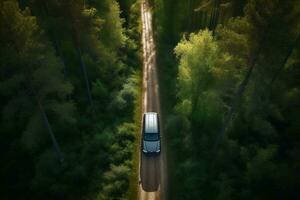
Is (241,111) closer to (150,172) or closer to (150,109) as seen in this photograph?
(150,172)

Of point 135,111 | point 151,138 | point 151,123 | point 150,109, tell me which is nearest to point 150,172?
point 151,138

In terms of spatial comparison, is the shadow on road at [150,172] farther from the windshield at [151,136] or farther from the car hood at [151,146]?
the windshield at [151,136]

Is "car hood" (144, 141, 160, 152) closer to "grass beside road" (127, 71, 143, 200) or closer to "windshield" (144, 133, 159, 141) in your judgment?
"windshield" (144, 133, 159, 141)

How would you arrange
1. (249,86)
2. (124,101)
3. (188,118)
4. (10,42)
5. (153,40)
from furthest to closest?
(153,40)
(124,101)
(188,118)
(249,86)
(10,42)

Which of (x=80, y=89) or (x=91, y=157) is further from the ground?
(x=80, y=89)

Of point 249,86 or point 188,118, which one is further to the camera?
point 188,118

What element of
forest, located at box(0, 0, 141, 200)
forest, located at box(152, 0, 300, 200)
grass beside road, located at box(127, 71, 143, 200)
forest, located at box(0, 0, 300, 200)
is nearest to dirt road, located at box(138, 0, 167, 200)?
grass beside road, located at box(127, 71, 143, 200)

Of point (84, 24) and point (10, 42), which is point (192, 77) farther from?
point (10, 42)

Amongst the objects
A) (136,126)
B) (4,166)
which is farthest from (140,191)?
(4,166)
